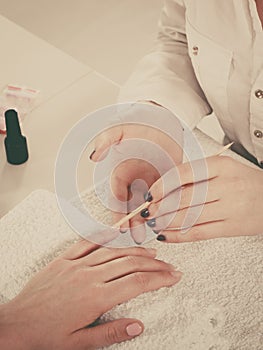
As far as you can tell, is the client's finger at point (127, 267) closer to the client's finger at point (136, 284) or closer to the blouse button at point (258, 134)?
the client's finger at point (136, 284)

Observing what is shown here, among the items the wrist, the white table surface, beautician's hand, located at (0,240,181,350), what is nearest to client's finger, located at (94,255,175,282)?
beautician's hand, located at (0,240,181,350)

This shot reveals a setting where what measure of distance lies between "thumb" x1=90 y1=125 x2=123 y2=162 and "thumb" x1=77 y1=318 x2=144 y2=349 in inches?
13.2

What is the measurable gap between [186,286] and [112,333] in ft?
0.46

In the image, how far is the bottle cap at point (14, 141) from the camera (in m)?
1.32

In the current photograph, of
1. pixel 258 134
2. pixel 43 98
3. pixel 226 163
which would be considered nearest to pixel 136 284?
pixel 226 163

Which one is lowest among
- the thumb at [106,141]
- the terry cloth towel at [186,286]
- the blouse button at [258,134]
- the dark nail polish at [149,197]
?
the terry cloth towel at [186,286]

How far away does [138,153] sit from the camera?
125 cm

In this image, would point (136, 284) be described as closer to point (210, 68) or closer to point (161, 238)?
point (161, 238)

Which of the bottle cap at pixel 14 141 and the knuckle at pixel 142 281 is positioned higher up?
the bottle cap at pixel 14 141

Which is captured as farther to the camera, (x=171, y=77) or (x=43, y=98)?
(x=43, y=98)

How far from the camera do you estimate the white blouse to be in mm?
1246

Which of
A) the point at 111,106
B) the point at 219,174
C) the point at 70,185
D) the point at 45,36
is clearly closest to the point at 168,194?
the point at 219,174

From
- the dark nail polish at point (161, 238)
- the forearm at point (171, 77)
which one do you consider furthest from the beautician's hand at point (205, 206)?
the forearm at point (171, 77)

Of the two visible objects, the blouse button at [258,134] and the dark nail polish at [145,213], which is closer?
the dark nail polish at [145,213]
